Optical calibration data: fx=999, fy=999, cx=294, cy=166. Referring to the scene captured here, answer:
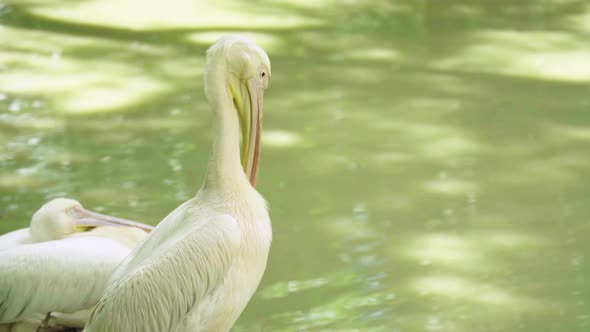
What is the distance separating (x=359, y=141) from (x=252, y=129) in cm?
172

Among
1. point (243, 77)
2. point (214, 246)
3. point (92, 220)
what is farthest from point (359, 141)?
point (214, 246)

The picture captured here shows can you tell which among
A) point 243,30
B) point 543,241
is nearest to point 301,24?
point 243,30

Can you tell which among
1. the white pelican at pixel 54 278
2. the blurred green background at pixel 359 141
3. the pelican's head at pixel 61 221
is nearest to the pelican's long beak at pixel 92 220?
the pelican's head at pixel 61 221

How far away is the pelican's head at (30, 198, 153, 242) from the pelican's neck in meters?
0.60

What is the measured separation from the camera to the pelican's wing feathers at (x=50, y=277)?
243cm

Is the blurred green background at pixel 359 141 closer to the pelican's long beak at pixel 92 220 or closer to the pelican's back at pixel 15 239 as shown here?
the pelican's long beak at pixel 92 220

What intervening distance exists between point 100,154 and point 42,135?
0.34 meters

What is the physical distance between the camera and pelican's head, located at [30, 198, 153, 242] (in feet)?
8.79

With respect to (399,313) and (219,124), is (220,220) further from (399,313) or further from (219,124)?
(399,313)

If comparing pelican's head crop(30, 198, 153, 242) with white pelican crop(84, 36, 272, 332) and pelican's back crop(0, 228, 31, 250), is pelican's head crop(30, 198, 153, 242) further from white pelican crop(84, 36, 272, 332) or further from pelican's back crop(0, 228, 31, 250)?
white pelican crop(84, 36, 272, 332)

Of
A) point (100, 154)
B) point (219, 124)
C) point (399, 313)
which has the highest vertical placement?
point (219, 124)

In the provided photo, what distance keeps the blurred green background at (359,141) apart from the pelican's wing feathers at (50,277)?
0.53 m

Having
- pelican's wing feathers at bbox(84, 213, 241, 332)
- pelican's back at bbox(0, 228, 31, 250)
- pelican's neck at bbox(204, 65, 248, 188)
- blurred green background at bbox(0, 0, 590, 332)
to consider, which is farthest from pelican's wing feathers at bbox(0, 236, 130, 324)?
blurred green background at bbox(0, 0, 590, 332)

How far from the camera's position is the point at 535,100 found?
4371 mm
